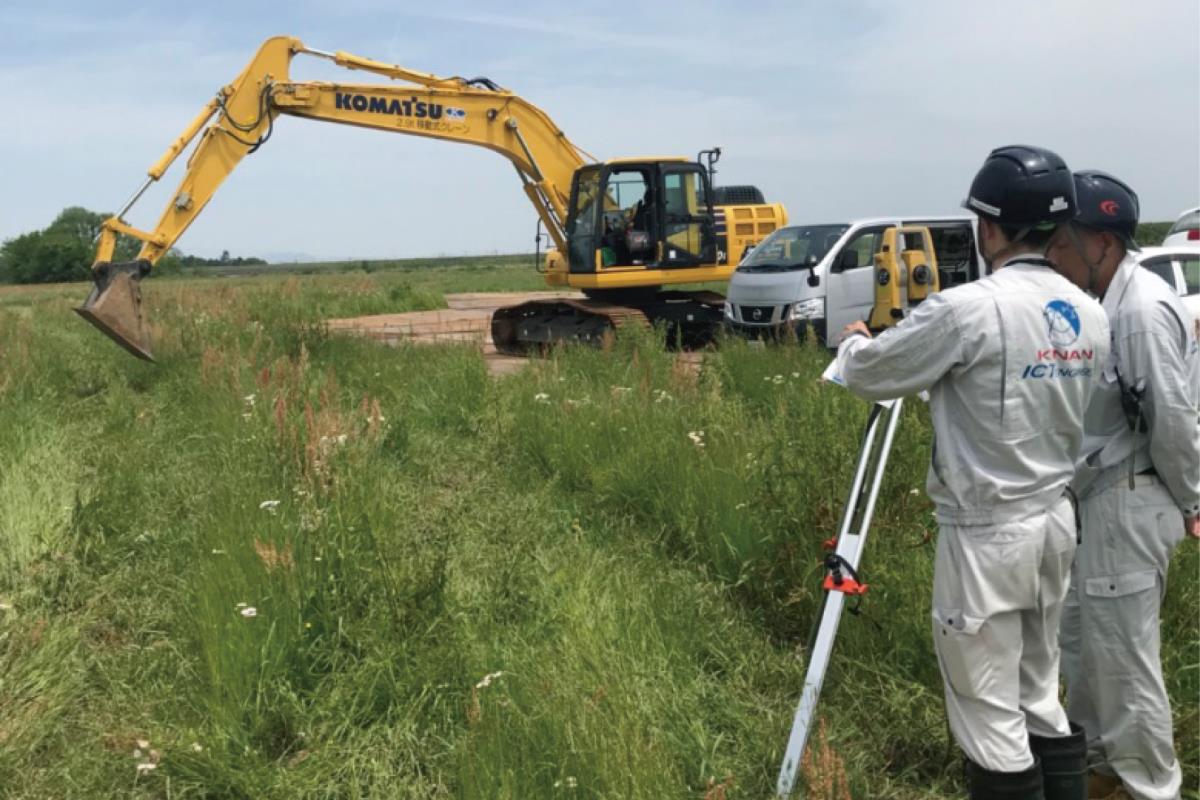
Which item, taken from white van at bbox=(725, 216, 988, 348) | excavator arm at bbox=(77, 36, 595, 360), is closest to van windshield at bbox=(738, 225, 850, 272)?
white van at bbox=(725, 216, 988, 348)

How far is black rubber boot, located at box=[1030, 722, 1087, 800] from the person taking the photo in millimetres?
2826

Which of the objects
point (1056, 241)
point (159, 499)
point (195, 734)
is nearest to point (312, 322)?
point (159, 499)

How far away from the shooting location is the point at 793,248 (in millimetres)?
13727

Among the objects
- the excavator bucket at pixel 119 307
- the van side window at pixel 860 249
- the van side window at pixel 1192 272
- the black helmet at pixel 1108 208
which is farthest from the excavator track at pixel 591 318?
the black helmet at pixel 1108 208

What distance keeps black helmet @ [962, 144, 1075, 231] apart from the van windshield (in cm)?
1058

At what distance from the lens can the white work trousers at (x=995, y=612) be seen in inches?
103

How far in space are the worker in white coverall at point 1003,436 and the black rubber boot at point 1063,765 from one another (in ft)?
0.24

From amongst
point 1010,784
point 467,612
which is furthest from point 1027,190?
point 467,612

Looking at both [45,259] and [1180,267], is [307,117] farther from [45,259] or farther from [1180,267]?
[45,259]

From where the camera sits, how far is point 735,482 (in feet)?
16.6

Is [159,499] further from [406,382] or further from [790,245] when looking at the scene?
[790,245]

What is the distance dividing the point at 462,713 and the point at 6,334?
1232 cm

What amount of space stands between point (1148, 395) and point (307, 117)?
11969 mm

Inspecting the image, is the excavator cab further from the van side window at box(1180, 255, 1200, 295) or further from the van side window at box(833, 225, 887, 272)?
the van side window at box(1180, 255, 1200, 295)
